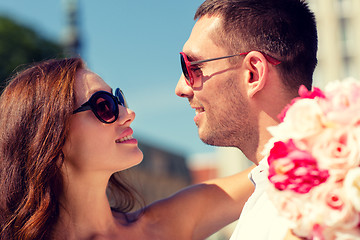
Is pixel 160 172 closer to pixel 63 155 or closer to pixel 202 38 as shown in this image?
pixel 63 155

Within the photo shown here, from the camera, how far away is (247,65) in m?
2.89

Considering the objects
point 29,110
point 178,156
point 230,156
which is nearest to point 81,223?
point 29,110

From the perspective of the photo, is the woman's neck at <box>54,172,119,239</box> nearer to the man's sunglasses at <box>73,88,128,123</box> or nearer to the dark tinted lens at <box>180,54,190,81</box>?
the man's sunglasses at <box>73,88,128,123</box>

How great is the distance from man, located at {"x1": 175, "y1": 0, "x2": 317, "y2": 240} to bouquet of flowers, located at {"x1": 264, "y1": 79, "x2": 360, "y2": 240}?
38.7 inches

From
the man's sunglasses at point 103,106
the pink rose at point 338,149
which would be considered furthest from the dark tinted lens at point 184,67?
the pink rose at point 338,149

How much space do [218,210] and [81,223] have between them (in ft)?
3.27

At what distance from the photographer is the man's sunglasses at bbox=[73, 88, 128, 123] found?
339 cm

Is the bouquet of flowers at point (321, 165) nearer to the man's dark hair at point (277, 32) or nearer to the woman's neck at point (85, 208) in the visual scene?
the man's dark hair at point (277, 32)

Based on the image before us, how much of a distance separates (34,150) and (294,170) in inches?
84.3

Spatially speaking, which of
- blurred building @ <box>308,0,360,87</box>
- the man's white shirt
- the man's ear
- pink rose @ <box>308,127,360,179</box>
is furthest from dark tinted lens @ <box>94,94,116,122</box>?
blurred building @ <box>308,0,360,87</box>

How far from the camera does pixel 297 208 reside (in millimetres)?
1668

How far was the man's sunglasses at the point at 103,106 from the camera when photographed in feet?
11.1

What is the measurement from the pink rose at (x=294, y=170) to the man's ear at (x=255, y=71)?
1089mm

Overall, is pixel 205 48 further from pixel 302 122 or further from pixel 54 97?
pixel 302 122
